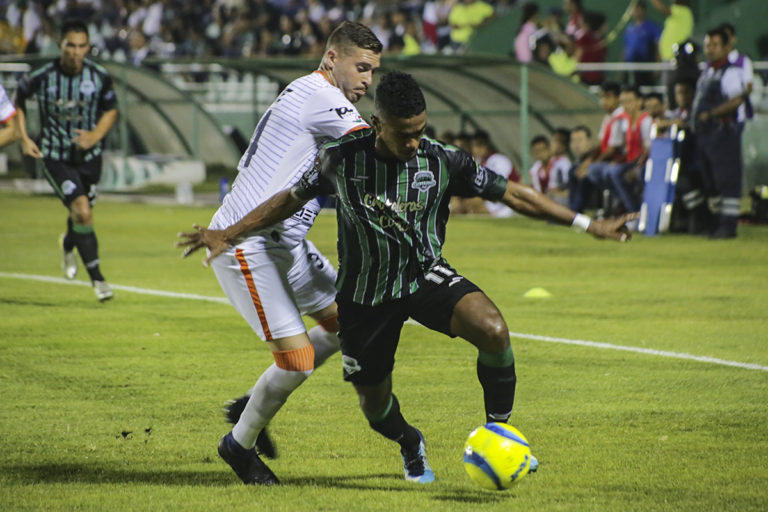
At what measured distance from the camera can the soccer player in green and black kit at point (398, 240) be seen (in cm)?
487

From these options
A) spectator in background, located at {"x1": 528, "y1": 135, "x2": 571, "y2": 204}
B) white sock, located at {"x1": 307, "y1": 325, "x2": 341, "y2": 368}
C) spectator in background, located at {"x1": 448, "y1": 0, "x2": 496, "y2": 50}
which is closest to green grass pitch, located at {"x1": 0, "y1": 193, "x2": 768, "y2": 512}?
white sock, located at {"x1": 307, "y1": 325, "x2": 341, "y2": 368}

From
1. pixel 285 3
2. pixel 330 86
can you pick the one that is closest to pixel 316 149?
pixel 330 86

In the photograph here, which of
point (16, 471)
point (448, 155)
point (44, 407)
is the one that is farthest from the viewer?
point (44, 407)

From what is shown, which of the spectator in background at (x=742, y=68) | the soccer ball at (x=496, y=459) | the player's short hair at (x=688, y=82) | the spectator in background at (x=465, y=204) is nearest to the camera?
the soccer ball at (x=496, y=459)

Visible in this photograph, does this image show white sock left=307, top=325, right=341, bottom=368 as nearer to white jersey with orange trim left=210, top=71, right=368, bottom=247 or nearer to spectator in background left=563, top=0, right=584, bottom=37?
white jersey with orange trim left=210, top=71, right=368, bottom=247

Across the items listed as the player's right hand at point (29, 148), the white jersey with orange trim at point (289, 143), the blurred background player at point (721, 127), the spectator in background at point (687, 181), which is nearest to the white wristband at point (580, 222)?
the white jersey with orange trim at point (289, 143)

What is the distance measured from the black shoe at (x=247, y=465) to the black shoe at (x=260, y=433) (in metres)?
0.26

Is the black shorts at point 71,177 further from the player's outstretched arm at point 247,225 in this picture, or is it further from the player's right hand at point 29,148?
the player's outstretched arm at point 247,225

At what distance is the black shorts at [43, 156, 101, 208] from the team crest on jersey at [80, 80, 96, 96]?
0.58m

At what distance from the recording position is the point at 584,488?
16.2 ft

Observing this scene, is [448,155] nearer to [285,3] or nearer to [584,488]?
[584,488]

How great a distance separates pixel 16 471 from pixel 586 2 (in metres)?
20.0

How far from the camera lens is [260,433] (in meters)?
5.50

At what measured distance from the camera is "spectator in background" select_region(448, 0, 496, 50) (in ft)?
80.3
